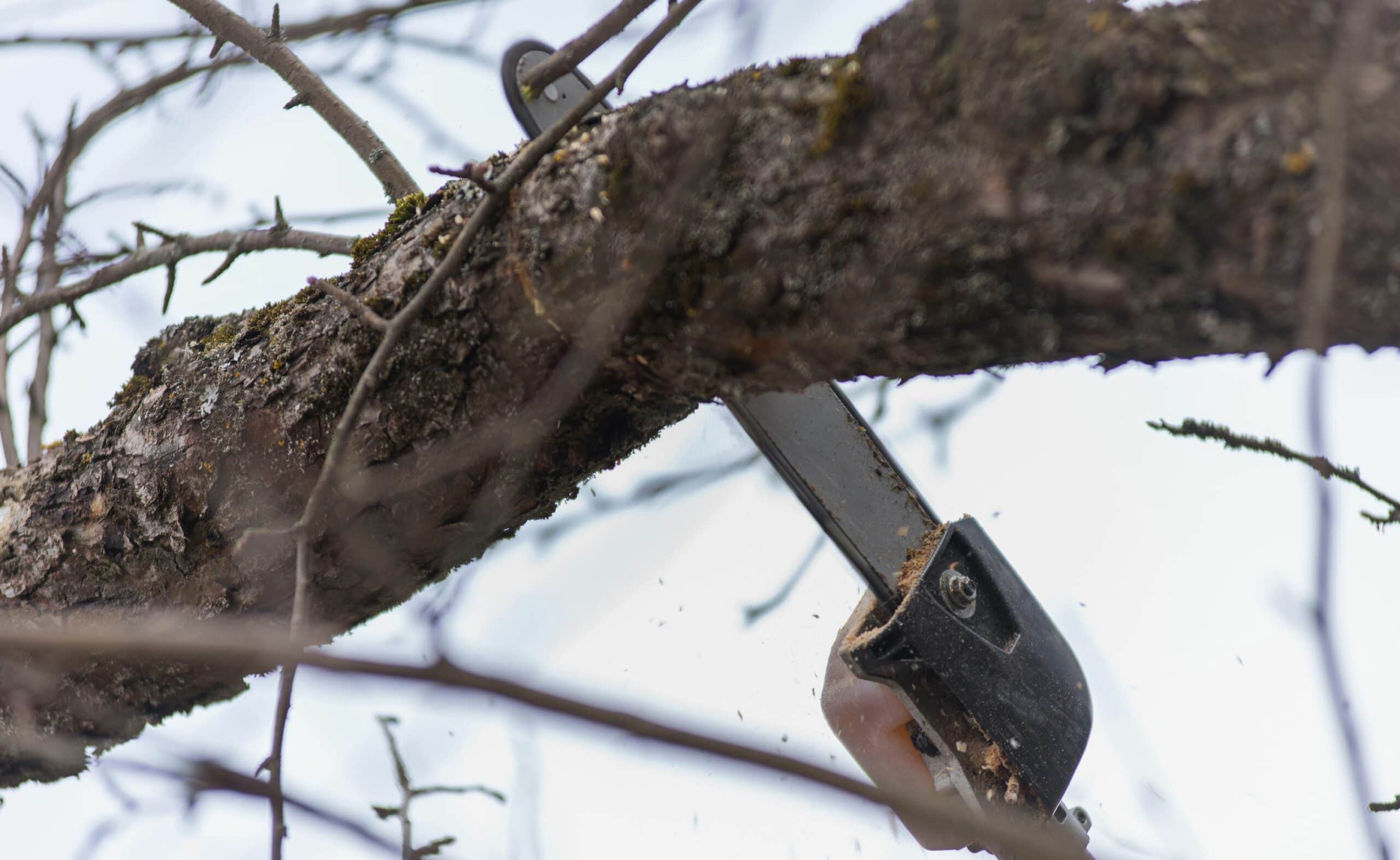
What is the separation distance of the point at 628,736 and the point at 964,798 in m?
0.89

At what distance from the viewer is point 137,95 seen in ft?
7.39

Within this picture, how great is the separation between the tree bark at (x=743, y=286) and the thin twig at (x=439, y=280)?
41 mm

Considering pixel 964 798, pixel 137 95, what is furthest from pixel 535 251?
pixel 137 95

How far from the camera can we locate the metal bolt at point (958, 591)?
3.66ft

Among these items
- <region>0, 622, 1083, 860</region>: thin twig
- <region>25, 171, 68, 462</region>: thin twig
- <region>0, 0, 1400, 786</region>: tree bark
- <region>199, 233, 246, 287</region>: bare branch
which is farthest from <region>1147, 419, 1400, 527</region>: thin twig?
<region>25, 171, 68, 462</region>: thin twig

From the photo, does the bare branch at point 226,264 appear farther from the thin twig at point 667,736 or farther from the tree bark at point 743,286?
the thin twig at point 667,736

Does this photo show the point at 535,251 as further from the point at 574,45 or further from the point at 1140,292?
the point at 1140,292

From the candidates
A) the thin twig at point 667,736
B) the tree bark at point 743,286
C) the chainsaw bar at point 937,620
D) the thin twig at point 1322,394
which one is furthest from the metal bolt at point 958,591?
the thin twig at point 667,736

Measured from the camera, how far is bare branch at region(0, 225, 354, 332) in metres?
1.59

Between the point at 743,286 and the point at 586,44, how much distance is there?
1.09 ft

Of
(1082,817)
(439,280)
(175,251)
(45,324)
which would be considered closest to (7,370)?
(45,324)

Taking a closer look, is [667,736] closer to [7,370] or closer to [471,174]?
[471,174]

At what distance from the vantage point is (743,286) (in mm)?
770

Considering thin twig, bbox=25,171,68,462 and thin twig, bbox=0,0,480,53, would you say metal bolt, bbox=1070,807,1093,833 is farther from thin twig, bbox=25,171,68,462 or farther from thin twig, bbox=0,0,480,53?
thin twig, bbox=25,171,68,462
